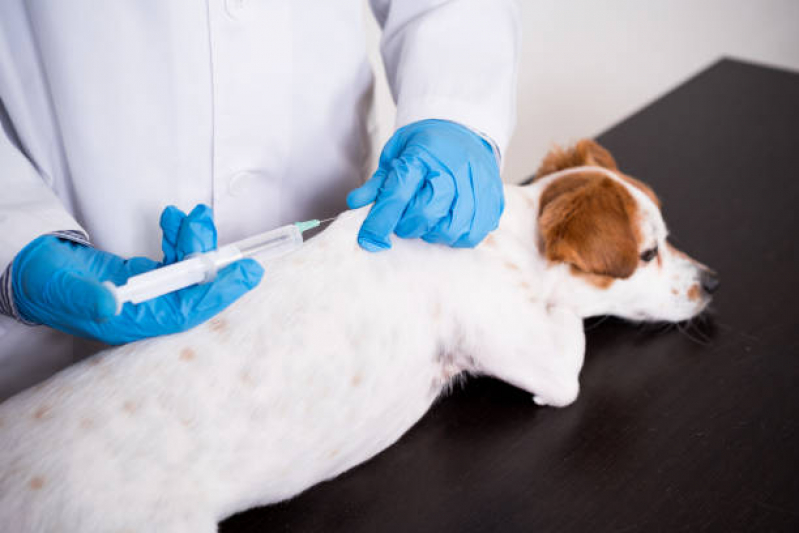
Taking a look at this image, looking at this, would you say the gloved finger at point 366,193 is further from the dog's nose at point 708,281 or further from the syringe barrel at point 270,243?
the dog's nose at point 708,281

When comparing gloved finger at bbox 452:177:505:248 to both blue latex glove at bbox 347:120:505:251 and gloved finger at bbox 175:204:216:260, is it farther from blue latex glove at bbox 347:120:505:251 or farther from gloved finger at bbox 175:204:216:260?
gloved finger at bbox 175:204:216:260

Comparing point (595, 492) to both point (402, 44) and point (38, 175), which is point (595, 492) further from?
point (38, 175)

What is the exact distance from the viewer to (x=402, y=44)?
1.43 meters

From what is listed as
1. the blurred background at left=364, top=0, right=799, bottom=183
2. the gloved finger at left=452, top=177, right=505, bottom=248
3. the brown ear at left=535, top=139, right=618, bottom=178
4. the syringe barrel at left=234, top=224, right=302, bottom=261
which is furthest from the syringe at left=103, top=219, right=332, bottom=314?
the blurred background at left=364, top=0, right=799, bottom=183

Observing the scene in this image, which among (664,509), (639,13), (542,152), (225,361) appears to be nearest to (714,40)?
(639,13)

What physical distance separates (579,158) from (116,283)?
1.19 meters

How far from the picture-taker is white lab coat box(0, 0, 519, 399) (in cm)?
108

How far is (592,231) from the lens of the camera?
1284mm

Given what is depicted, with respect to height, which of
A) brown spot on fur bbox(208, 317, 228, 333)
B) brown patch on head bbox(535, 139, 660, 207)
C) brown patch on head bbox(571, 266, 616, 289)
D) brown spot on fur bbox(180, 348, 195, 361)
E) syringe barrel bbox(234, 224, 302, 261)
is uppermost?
syringe barrel bbox(234, 224, 302, 261)

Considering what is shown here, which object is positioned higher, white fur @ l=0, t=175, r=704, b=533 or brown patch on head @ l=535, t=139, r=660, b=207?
brown patch on head @ l=535, t=139, r=660, b=207

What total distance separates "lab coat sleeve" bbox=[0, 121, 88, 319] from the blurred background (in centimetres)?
141

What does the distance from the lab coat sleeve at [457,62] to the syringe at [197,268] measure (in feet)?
1.51

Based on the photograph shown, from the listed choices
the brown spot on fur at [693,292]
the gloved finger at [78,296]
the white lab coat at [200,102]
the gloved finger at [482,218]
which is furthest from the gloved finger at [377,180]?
the brown spot on fur at [693,292]

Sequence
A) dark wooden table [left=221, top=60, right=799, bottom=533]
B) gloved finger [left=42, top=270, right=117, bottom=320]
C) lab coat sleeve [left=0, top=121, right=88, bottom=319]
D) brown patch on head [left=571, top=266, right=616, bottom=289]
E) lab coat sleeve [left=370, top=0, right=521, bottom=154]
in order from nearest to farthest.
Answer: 1. gloved finger [left=42, top=270, right=117, bottom=320]
2. lab coat sleeve [left=0, top=121, right=88, bottom=319]
3. dark wooden table [left=221, top=60, right=799, bottom=533]
4. lab coat sleeve [left=370, top=0, right=521, bottom=154]
5. brown patch on head [left=571, top=266, right=616, bottom=289]
